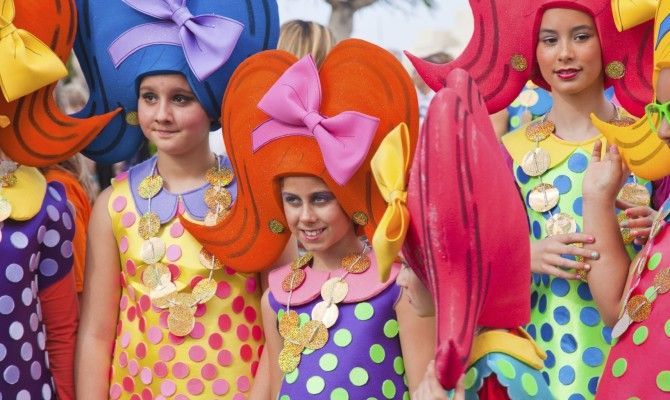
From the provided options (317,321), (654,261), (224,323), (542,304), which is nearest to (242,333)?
(224,323)

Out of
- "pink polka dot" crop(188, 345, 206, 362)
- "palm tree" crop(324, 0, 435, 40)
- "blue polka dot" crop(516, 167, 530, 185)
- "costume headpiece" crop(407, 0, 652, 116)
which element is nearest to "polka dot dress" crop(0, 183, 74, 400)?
"pink polka dot" crop(188, 345, 206, 362)

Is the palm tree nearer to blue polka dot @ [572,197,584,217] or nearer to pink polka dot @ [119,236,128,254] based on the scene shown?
pink polka dot @ [119,236,128,254]

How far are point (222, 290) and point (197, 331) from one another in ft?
0.42

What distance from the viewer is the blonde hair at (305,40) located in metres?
4.35

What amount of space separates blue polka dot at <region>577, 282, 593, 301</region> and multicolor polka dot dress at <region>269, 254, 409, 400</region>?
18.9 inches

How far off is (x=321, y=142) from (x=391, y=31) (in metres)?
2.88

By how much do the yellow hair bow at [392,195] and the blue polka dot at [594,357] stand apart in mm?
892

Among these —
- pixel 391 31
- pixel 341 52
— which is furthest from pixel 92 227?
pixel 391 31

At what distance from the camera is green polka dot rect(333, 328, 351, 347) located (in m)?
3.06

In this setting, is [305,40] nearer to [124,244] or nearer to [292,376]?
[124,244]

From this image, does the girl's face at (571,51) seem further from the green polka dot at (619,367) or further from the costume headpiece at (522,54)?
the green polka dot at (619,367)

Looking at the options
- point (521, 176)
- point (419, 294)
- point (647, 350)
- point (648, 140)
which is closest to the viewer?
point (419, 294)

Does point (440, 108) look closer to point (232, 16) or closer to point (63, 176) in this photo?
point (232, 16)

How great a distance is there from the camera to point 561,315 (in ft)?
10.5
